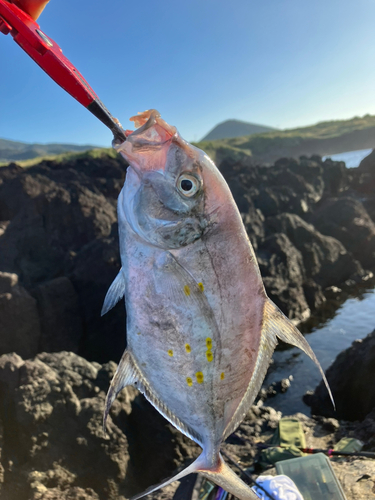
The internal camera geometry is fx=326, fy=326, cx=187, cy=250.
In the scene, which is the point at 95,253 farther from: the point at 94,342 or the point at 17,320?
the point at 17,320

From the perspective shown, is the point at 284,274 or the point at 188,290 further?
the point at 284,274

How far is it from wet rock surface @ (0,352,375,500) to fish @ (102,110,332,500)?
3320mm

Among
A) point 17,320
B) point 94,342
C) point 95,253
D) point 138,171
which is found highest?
point 138,171

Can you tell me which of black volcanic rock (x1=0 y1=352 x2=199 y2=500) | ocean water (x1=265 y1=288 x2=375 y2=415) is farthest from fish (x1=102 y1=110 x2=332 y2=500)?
ocean water (x1=265 y1=288 x2=375 y2=415)

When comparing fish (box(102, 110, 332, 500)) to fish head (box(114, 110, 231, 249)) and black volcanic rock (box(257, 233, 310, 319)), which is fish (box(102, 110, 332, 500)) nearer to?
fish head (box(114, 110, 231, 249))

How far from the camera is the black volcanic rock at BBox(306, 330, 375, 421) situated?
21.0 feet

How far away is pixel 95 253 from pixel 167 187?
8.93 m

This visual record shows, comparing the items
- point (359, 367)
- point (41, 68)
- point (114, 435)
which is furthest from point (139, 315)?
point (359, 367)

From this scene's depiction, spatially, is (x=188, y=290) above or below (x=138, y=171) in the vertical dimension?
below

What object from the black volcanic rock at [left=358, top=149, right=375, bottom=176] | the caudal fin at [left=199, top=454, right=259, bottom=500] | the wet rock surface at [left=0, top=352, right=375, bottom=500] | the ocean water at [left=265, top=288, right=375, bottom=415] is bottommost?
the ocean water at [left=265, top=288, right=375, bottom=415]

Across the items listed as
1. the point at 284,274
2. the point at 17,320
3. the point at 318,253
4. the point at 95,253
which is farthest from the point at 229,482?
the point at 318,253

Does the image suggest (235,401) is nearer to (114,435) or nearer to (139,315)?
(139,315)

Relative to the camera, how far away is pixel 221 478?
1982 millimetres

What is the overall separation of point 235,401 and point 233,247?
1.01 m
